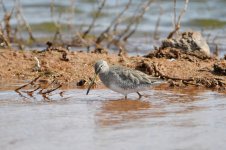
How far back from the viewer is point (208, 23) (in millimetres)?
15430

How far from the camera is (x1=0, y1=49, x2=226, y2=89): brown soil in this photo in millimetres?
8445

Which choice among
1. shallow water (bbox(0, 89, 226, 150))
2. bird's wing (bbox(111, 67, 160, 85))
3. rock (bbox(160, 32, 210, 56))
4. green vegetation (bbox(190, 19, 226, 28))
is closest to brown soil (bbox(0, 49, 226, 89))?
rock (bbox(160, 32, 210, 56))

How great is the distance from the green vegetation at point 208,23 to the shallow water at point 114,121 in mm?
7333

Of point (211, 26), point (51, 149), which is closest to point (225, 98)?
point (51, 149)

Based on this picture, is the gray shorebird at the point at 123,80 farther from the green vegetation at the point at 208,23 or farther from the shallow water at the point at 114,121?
the green vegetation at the point at 208,23

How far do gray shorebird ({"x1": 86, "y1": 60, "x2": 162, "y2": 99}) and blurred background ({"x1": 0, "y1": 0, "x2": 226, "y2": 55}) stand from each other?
4003 mm

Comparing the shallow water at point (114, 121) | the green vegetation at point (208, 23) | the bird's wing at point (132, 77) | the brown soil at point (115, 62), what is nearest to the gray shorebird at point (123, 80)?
the bird's wing at point (132, 77)

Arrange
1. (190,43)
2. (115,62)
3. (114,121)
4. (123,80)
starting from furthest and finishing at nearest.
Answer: (190,43)
(115,62)
(123,80)
(114,121)

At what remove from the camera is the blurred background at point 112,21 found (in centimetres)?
1277

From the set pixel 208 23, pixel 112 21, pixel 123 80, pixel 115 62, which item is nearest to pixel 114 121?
pixel 123 80

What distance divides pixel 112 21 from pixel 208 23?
3.14 metres

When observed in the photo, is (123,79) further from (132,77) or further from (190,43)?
(190,43)

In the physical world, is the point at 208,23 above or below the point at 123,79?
above

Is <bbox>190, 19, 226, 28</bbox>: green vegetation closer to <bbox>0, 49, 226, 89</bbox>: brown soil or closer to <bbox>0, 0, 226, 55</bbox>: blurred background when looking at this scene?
<bbox>0, 0, 226, 55</bbox>: blurred background
